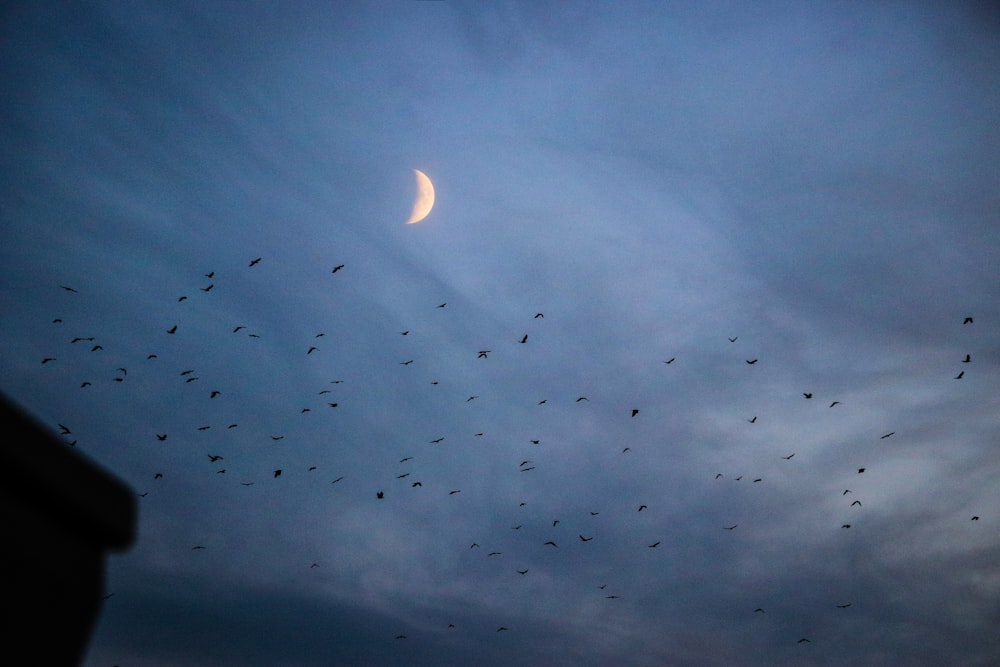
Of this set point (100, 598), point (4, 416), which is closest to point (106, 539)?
point (100, 598)

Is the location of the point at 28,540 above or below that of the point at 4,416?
below

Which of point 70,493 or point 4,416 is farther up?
point 4,416

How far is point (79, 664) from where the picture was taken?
3.13 meters

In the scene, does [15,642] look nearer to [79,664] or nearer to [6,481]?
[79,664]

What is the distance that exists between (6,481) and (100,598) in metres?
0.88

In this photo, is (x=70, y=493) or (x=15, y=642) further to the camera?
(x=70, y=493)

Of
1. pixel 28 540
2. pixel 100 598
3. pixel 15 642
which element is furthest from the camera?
pixel 100 598

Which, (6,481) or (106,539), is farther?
(106,539)

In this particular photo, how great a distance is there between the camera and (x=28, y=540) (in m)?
2.96

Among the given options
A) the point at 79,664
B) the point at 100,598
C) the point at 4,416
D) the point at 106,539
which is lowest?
the point at 79,664

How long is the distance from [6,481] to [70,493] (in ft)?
0.93

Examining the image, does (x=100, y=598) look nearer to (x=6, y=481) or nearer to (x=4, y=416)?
(x=6, y=481)

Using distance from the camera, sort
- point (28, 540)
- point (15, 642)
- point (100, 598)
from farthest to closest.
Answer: point (100, 598) → point (28, 540) → point (15, 642)

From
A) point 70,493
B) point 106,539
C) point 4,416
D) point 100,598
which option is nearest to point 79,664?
point 100,598
